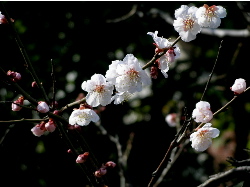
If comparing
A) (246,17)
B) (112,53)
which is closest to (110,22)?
(112,53)

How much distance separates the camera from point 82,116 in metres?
1.10

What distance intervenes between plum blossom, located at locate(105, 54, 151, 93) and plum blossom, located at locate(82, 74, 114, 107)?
4 cm

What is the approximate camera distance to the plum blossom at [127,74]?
1.04 m

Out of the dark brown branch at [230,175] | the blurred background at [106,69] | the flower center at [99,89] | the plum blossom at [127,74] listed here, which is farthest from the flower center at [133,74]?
the blurred background at [106,69]

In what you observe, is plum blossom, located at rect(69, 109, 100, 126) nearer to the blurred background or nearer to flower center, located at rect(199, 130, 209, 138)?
flower center, located at rect(199, 130, 209, 138)

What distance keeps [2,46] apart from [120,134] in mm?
974

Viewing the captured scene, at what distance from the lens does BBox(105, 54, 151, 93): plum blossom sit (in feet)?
3.43

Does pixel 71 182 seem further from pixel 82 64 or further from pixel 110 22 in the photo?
pixel 110 22

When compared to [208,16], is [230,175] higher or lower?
lower

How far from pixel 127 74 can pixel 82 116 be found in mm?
200

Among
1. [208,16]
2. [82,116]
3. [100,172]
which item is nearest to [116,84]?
[82,116]

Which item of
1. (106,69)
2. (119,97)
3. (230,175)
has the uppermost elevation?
(106,69)

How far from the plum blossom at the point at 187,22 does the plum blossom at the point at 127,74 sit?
7.6 inches

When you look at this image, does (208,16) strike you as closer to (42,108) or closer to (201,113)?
(201,113)
